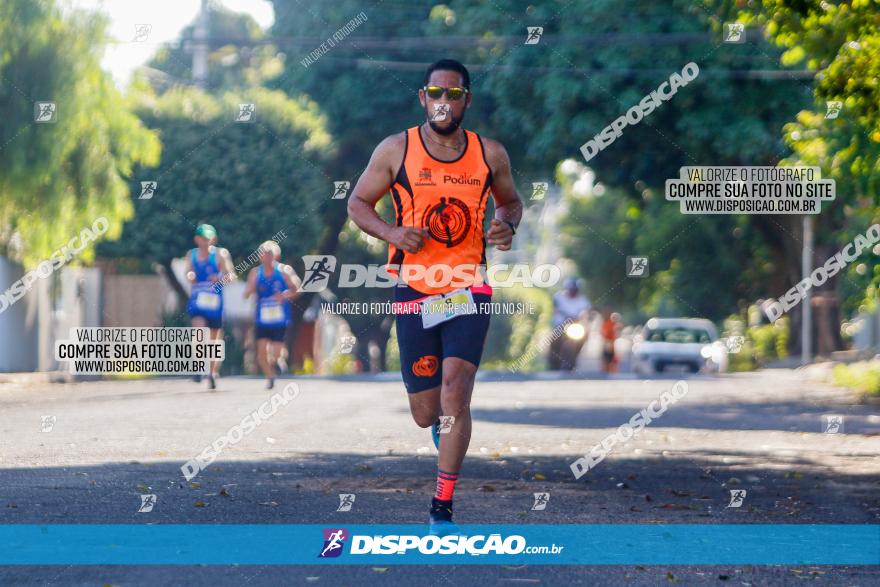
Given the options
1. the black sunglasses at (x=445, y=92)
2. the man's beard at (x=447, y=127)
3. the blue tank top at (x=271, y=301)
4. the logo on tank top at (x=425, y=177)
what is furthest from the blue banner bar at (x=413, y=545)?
the blue tank top at (x=271, y=301)

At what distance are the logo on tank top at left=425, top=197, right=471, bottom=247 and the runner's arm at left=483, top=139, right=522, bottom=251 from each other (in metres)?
0.13

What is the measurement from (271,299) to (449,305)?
11.2 metres

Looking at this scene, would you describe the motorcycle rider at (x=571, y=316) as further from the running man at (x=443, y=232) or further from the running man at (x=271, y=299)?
the running man at (x=443, y=232)

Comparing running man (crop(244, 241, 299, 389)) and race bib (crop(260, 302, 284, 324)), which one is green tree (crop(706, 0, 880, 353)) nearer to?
running man (crop(244, 241, 299, 389))

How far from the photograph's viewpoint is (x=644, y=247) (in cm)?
5472

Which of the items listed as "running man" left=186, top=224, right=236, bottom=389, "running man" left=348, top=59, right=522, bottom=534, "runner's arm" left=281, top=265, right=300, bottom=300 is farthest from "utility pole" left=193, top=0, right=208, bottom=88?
"running man" left=348, top=59, right=522, bottom=534

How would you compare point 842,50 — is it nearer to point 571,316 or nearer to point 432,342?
point 432,342

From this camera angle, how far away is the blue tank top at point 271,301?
18031 millimetres

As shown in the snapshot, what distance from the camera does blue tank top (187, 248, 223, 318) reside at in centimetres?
1764

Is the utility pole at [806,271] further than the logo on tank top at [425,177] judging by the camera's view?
Yes

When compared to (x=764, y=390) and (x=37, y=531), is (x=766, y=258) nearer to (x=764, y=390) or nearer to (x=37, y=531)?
(x=764, y=390)

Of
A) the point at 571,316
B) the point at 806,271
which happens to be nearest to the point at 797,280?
the point at 806,271

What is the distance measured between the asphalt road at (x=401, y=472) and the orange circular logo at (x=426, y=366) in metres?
0.68

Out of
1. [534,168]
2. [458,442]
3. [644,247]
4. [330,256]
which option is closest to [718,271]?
Result: [644,247]
